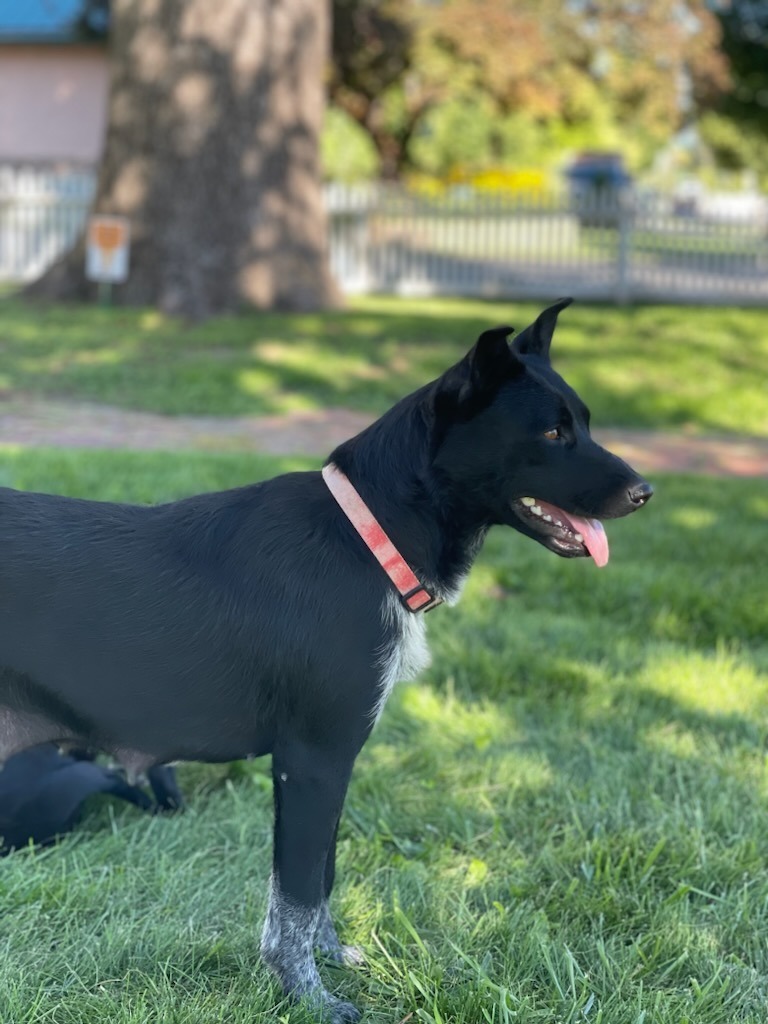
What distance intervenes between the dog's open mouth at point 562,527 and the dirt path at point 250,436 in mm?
5250

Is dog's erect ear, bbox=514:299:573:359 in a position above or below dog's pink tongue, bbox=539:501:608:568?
above

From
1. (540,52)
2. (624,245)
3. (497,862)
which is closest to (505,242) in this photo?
(624,245)

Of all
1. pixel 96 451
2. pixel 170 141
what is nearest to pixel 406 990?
pixel 96 451

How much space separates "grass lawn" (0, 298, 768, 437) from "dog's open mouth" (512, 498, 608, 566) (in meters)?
6.75

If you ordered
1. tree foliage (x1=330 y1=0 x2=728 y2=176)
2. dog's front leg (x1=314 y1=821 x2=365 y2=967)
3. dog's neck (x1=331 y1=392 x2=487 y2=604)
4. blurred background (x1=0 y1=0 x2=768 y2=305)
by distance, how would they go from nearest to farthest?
dog's neck (x1=331 y1=392 x2=487 y2=604)
dog's front leg (x1=314 y1=821 x2=365 y2=967)
blurred background (x1=0 y1=0 x2=768 y2=305)
tree foliage (x1=330 y1=0 x2=728 y2=176)

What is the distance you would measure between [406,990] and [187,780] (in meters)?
1.27

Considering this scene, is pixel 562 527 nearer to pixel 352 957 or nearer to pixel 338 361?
pixel 352 957

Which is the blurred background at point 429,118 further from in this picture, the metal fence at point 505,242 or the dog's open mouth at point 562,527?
the dog's open mouth at point 562,527

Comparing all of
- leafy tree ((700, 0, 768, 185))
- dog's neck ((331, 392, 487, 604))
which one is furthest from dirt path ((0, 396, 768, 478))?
leafy tree ((700, 0, 768, 185))

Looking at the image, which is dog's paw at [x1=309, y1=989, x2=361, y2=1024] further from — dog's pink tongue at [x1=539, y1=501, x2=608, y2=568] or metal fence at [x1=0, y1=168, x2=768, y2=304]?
metal fence at [x1=0, y1=168, x2=768, y2=304]

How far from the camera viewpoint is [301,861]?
2465 millimetres

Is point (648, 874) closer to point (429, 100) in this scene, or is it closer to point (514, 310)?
point (514, 310)

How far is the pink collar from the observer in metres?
2.46

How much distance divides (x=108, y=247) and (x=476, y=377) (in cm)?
1087
